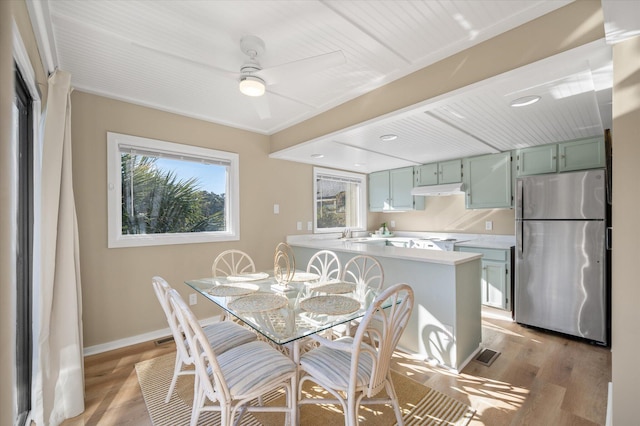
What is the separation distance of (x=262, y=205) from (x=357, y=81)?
1971 mm

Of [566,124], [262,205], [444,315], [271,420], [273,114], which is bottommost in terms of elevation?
[271,420]

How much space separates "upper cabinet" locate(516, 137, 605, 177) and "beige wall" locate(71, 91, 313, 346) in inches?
130

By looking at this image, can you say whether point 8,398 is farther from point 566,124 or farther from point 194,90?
point 566,124

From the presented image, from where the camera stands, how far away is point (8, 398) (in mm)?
691

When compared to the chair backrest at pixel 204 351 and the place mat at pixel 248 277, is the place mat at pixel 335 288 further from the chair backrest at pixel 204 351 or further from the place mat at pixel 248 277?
the chair backrest at pixel 204 351

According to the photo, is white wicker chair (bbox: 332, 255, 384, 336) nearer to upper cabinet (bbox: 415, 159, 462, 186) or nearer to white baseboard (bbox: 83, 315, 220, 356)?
white baseboard (bbox: 83, 315, 220, 356)

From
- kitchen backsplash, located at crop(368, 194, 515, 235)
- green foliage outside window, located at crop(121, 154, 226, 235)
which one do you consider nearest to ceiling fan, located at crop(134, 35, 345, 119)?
green foliage outside window, located at crop(121, 154, 226, 235)

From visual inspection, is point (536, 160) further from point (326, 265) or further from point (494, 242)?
point (326, 265)

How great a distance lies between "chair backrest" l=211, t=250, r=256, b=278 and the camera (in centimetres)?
262

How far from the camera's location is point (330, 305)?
1.68m

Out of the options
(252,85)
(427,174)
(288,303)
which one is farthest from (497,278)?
(252,85)

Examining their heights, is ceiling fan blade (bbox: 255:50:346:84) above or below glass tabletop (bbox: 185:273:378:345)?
above

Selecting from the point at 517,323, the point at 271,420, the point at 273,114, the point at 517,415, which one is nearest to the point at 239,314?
the point at 271,420

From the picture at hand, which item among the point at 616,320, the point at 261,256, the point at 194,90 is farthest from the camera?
the point at 261,256
